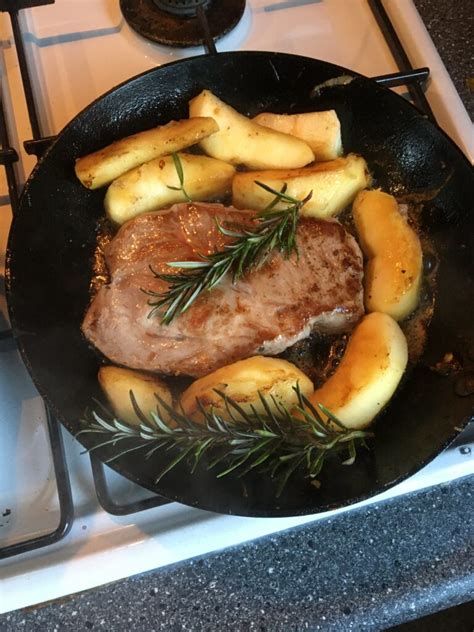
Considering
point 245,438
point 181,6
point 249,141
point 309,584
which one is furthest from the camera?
point 181,6

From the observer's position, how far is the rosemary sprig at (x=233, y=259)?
96 centimetres

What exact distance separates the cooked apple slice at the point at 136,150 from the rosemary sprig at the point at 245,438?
404mm

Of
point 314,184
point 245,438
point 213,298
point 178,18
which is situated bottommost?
point 245,438

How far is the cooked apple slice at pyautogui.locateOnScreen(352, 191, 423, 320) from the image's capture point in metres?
1.03

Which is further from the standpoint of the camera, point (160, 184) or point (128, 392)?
point (160, 184)

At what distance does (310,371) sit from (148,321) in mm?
280

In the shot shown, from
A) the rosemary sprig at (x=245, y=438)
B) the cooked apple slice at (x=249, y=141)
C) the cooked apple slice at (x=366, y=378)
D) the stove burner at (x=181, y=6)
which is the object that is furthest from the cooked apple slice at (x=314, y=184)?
the stove burner at (x=181, y=6)

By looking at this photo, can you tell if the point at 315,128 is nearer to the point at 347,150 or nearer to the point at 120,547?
the point at 347,150

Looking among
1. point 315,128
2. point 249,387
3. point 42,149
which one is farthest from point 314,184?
point 42,149

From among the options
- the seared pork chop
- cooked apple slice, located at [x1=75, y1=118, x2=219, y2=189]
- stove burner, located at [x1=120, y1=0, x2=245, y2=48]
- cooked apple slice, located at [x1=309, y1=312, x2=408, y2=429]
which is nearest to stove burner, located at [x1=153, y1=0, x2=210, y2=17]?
stove burner, located at [x1=120, y1=0, x2=245, y2=48]

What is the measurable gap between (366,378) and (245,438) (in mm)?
206

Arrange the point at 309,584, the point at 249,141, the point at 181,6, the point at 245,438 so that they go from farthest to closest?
the point at 181,6 → the point at 249,141 → the point at 309,584 → the point at 245,438

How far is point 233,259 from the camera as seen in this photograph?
975 mm

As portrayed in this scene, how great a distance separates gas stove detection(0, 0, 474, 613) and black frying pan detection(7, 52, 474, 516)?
9cm
